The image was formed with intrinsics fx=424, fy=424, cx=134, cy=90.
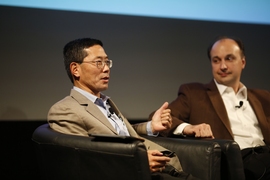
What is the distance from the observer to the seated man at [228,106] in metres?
2.70

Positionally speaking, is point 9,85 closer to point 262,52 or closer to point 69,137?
point 69,137

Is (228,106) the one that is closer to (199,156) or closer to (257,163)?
(257,163)

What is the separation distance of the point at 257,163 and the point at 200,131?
0.42m

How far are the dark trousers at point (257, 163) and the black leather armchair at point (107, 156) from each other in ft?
1.53

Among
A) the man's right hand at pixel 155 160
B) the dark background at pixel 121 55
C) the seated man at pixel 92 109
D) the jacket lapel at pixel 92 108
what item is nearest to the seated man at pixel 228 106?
the seated man at pixel 92 109

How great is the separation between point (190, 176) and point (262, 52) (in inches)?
73.5

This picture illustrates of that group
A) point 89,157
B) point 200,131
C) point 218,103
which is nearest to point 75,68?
point 89,157

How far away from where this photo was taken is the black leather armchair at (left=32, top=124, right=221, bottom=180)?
5.51 ft

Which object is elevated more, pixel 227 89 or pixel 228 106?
pixel 227 89

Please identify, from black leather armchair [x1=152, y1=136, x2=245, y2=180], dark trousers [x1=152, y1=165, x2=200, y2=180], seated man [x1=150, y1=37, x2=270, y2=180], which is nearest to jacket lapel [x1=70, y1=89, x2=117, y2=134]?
dark trousers [x1=152, y1=165, x2=200, y2=180]

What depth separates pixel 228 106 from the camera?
2.79 meters

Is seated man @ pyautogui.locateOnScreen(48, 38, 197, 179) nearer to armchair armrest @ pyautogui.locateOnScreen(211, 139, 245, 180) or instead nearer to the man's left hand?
the man's left hand

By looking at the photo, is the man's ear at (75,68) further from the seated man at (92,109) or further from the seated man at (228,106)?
the seated man at (228,106)

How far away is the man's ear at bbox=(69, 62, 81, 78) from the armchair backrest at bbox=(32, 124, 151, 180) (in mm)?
366
